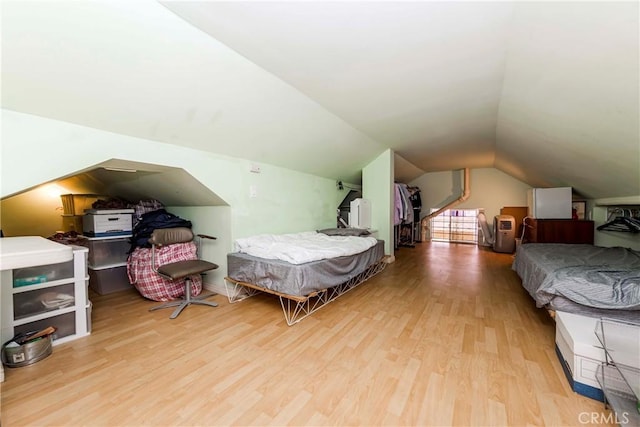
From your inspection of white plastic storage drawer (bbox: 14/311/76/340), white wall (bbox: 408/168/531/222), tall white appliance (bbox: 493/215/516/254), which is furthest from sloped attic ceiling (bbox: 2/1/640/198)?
white wall (bbox: 408/168/531/222)

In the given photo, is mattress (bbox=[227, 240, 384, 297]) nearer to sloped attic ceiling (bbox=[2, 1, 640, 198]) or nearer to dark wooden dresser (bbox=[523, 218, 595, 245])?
sloped attic ceiling (bbox=[2, 1, 640, 198])

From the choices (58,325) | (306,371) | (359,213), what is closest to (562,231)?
(359,213)

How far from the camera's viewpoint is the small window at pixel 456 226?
7.23m

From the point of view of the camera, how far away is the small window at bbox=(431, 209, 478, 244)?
7.23 meters

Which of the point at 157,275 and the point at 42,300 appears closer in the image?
the point at 42,300

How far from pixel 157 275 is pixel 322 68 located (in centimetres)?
283

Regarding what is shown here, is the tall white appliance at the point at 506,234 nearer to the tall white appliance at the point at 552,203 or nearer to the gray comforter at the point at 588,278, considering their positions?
the tall white appliance at the point at 552,203

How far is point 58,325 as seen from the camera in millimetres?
1929

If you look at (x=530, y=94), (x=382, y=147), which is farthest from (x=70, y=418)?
(x=382, y=147)

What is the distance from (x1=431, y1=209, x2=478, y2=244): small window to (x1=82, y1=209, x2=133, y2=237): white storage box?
24.9 ft

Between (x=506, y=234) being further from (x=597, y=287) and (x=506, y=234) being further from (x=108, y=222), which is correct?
(x=108, y=222)

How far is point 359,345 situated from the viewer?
1894 millimetres

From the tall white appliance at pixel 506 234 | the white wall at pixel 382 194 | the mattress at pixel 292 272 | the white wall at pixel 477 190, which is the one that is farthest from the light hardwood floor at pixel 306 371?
the white wall at pixel 477 190

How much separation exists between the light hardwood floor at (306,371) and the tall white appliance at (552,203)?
2174 mm
